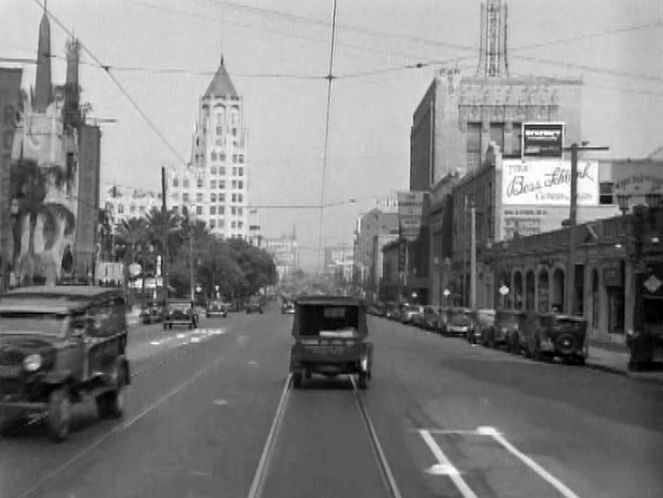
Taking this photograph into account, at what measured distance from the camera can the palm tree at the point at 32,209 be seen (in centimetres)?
7118

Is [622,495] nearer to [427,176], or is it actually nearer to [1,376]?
[1,376]

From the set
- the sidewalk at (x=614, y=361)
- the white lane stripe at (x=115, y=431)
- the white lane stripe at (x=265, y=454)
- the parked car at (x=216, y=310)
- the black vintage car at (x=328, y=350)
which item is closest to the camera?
the white lane stripe at (x=265, y=454)

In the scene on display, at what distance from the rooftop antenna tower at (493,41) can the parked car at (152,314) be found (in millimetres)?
45095


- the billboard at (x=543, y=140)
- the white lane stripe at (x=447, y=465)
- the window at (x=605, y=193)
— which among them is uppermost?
the billboard at (x=543, y=140)

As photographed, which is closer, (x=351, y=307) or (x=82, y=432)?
(x=82, y=432)

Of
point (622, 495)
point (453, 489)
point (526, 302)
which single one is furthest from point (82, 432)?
point (526, 302)

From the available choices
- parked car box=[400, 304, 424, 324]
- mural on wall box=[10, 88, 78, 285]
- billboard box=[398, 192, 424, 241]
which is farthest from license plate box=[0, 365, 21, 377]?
billboard box=[398, 192, 424, 241]

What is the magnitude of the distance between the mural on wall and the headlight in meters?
56.4

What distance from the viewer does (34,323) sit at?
15445 mm

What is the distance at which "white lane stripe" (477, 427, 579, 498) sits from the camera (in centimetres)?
1128

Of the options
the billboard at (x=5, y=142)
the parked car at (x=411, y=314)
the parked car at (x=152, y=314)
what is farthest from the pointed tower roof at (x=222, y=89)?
the parked car at (x=411, y=314)

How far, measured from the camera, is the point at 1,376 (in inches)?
575

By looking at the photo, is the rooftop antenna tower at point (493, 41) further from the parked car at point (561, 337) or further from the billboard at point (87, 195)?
the parked car at point (561, 337)

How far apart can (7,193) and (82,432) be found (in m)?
38.3
